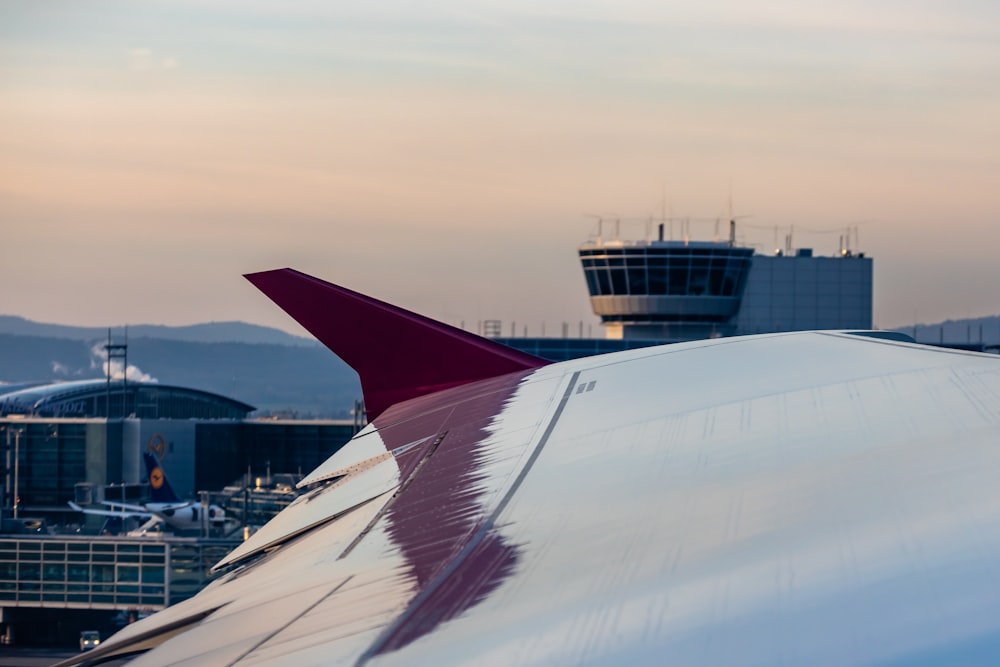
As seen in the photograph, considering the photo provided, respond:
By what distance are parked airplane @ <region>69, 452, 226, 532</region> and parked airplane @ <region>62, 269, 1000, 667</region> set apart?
6750 centimetres

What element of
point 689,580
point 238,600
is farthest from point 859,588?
point 238,600

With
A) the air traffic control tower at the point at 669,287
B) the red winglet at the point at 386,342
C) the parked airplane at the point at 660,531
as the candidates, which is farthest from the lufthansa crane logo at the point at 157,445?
the parked airplane at the point at 660,531

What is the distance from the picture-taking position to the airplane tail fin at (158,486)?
86438 millimetres

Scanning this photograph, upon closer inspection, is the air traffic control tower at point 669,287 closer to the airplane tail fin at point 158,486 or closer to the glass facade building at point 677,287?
the glass facade building at point 677,287

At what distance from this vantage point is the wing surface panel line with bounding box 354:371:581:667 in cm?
580

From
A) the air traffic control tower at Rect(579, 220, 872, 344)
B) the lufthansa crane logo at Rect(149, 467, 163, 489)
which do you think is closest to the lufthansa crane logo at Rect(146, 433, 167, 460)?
the lufthansa crane logo at Rect(149, 467, 163, 489)

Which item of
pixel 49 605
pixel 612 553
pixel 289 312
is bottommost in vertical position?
pixel 49 605

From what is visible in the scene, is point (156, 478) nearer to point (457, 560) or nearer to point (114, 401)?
point (114, 401)

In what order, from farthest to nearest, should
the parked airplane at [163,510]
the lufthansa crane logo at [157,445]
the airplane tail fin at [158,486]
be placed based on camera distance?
the lufthansa crane logo at [157,445], the airplane tail fin at [158,486], the parked airplane at [163,510]

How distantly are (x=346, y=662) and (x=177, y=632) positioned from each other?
251 cm

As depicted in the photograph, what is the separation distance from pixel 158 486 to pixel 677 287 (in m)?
38.7

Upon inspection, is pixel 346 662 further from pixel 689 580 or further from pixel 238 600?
pixel 238 600

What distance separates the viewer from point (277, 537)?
32.8ft

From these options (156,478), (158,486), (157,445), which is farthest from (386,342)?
(157,445)
